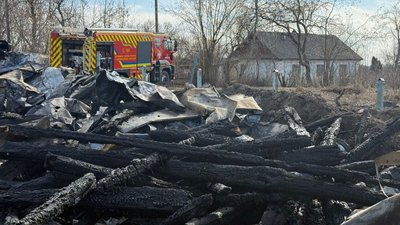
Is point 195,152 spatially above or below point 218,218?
above

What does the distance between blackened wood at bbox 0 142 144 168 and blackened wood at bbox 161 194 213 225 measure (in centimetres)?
120

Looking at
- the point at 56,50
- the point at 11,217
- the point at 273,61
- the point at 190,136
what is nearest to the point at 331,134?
the point at 190,136

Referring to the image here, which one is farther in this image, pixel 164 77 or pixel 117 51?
pixel 164 77

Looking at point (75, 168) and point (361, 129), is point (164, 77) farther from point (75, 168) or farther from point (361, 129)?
point (75, 168)

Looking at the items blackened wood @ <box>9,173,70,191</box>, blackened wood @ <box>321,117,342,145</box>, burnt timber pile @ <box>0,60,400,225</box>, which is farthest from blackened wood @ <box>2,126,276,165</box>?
blackened wood @ <box>321,117,342,145</box>

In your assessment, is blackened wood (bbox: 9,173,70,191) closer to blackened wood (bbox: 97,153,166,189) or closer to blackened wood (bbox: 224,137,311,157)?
blackened wood (bbox: 97,153,166,189)

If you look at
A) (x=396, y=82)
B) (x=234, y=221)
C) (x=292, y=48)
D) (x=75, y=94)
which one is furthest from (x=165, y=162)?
(x=292, y=48)

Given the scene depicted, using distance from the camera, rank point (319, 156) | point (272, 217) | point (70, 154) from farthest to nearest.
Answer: point (70, 154) → point (319, 156) → point (272, 217)

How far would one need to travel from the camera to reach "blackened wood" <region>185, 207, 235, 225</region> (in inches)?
150

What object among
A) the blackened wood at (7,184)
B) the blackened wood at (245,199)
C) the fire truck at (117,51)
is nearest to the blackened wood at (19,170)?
the blackened wood at (7,184)

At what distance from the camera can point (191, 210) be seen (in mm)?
3822

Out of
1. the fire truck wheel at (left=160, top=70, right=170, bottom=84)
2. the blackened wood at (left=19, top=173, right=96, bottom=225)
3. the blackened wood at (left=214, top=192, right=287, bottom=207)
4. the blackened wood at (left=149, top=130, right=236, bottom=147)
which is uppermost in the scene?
the fire truck wheel at (left=160, top=70, right=170, bottom=84)

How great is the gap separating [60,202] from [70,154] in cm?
167

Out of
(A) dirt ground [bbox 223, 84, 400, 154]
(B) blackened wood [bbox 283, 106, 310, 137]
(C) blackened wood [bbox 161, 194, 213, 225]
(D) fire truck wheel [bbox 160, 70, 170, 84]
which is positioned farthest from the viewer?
(D) fire truck wheel [bbox 160, 70, 170, 84]
